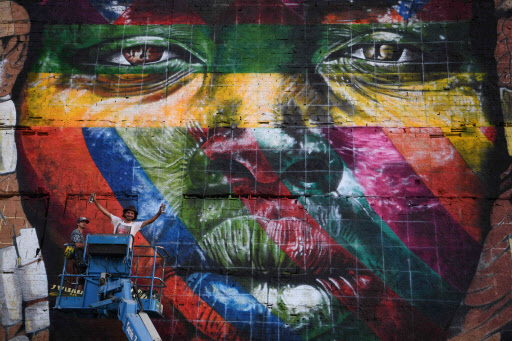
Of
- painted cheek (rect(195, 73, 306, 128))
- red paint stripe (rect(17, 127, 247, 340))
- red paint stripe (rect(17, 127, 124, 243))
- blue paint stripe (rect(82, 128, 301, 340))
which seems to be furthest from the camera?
painted cheek (rect(195, 73, 306, 128))

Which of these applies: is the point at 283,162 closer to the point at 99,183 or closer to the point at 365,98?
the point at 365,98

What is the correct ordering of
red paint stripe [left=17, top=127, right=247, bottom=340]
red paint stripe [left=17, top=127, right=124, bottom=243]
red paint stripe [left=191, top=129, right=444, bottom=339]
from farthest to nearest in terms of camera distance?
1. red paint stripe [left=17, top=127, right=124, bottom=243]
2. red paint stripe [left=17, top=127, right=247, bottom=340]
3. red paint stripe [left=191, top=129, right=444, bottom=339]

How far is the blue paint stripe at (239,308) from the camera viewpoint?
1173 cm

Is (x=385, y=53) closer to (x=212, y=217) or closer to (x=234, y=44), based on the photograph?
(x=234, y=44)

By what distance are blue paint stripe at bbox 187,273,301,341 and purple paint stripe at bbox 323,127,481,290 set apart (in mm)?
3331

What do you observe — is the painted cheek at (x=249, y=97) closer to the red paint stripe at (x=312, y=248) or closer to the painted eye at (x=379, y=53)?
the red paint stripe at (x=312, y=248)

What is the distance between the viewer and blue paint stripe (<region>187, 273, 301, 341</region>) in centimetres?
1173

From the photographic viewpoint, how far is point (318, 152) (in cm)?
1288

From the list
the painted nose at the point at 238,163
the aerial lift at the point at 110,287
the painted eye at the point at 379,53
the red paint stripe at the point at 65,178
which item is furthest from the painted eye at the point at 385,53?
the aerial lift at the point at 110,287

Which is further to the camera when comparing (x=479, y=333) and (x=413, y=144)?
(x=413, y=144)

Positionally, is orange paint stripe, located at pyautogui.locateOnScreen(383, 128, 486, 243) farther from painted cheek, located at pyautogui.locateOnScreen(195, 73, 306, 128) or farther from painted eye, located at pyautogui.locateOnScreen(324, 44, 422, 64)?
painted cheek, located at pyautogui.locateOnScreen(195, 73, 306, 128)

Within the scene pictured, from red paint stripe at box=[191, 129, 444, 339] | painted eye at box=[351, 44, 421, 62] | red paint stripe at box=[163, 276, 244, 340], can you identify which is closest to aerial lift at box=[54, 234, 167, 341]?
red paint stripe at box=[163, 276, 244, 340]

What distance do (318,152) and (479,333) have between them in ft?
16.9

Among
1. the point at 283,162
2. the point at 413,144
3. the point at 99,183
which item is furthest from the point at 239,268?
the point at 413,144
